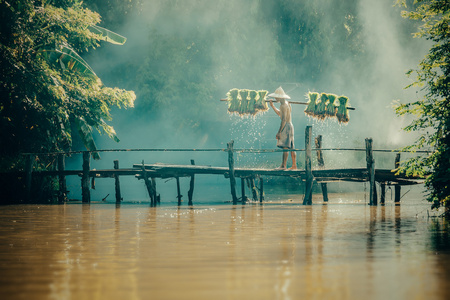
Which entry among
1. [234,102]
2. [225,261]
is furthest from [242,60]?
[225,261]

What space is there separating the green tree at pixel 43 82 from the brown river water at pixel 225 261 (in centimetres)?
897

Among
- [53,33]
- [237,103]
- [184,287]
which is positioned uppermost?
[53,33]

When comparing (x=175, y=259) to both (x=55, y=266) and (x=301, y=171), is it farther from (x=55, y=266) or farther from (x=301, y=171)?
(x=301, y=171)

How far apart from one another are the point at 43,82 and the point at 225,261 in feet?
45.6

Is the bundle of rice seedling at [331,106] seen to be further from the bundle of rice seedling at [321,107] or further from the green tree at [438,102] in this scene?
the green tree at [438,102]

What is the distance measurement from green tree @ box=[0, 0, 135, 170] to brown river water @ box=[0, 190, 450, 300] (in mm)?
8967

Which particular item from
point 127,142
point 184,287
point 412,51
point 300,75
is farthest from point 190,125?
point 184,287

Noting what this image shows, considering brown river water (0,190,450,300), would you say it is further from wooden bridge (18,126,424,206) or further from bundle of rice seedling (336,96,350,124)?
bundle of rice seedling (336,96,350,124)

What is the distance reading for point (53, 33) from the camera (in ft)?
63.2

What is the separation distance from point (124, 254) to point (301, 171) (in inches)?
438

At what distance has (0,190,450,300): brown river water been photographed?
181 inches

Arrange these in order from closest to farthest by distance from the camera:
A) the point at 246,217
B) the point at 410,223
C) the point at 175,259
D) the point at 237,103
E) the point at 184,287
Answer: the point at 184,287, the point at 175,259, the point at 410,223, the point at 246,217, the point at 237,103

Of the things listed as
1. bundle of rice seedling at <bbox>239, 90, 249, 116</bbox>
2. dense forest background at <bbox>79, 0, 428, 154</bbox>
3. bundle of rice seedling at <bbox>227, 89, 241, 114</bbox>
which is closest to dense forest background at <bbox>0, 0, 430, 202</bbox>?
dense forest background at <bbox>79, 0, 428, 154</bbox>

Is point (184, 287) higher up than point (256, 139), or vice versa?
point (256, 139)
